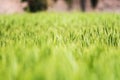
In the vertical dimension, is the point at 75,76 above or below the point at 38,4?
above

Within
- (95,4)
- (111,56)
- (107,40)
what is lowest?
(95,4)

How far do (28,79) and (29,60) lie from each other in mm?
215

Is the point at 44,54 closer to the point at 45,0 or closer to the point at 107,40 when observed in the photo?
the point at 107,40

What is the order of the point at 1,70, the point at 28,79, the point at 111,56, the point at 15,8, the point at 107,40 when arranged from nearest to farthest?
the point at 28,79
the point at 1,70
the point at 111,56
the point at 107,40
the point at 15,8

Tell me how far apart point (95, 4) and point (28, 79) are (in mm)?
9865

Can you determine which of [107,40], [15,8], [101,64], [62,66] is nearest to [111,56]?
[101,64]

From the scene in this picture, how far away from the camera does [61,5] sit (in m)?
10.4

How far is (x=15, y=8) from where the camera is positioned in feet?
32.4

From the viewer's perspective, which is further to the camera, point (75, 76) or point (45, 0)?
point (45, 0)

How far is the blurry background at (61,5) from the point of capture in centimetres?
989

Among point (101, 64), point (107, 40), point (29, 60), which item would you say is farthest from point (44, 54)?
point (107, 40)

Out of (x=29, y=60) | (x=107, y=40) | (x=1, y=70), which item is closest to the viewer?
(x=1, y=70)

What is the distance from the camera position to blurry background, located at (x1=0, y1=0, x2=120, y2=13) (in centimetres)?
989

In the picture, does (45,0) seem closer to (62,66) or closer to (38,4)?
(38,4)
